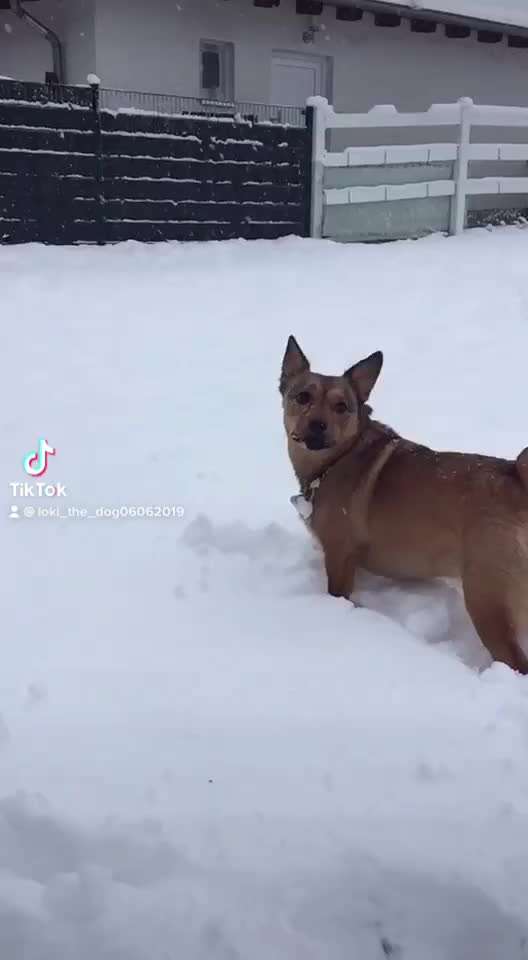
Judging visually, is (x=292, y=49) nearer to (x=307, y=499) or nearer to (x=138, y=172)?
(x=138, y=172)

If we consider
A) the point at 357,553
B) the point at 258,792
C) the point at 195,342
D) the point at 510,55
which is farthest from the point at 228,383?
the point at 510,55

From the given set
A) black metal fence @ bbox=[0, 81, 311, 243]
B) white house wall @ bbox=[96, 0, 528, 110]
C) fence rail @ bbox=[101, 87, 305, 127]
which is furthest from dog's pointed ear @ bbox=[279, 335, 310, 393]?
white house wall @ bbox=[96, 0, 528, 110]

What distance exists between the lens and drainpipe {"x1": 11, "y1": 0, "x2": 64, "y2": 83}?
12.5 metres

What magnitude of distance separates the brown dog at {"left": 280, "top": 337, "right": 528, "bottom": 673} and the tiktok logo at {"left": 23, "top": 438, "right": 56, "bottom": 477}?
158 cm

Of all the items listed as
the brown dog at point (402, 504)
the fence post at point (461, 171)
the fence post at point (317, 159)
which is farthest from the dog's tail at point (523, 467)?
the fence post at point (461, 171)

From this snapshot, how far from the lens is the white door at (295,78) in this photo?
561 inches

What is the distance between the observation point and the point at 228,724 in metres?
2.31

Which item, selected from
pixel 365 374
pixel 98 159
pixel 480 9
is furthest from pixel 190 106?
pixel 365 374

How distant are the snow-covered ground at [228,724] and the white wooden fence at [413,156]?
21.1ft

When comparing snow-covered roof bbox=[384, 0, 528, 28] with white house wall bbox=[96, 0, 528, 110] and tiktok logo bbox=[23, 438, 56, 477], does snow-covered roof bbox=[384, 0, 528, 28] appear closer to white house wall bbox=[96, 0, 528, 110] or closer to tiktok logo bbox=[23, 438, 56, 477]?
white house wall bbox=[96, 0, 528, 110]

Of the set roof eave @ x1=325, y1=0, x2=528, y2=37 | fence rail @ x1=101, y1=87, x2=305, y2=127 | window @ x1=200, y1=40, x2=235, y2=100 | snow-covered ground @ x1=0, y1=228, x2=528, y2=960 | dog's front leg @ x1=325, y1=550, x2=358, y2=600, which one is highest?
roof eave @ x1=325, y1=0, x2=528, y2=37

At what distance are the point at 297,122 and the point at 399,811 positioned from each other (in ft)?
44.0

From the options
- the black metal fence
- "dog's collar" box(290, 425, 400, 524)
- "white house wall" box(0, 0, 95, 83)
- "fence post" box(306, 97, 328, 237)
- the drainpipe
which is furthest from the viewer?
the drainpipe

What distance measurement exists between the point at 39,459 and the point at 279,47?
A: 12010 millimetres
